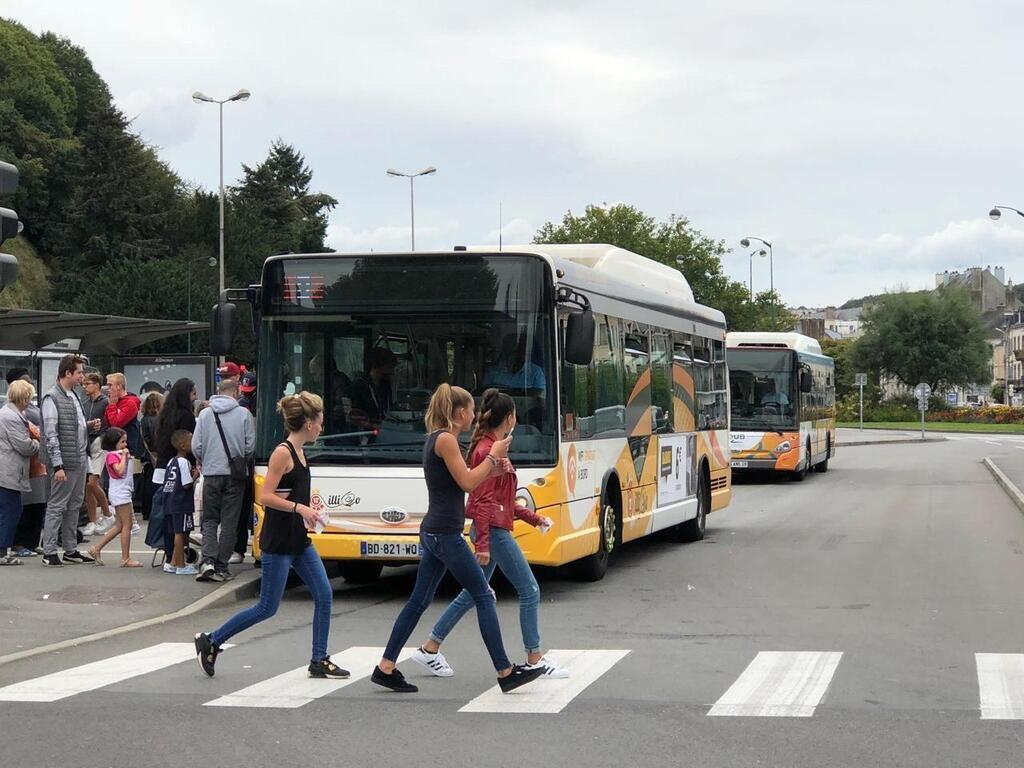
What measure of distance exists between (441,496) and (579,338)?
12.7 ft

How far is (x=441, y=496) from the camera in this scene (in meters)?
8.15

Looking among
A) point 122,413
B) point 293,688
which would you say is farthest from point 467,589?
point 122,413

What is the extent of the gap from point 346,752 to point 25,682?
9.11 ft

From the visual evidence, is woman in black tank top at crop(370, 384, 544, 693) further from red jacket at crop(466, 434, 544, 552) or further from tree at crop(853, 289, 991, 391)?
tree at crop(853, 289, 991, 391)

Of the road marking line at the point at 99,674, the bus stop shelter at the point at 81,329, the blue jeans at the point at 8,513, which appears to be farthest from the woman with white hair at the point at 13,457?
the bus stop shelter at the point at 81,329

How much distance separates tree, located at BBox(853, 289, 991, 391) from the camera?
9950cm

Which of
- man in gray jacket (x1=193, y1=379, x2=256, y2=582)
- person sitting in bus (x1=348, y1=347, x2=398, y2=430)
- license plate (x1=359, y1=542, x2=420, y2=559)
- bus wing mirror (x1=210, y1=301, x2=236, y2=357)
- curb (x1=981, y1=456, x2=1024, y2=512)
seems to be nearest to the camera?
license plate (x1=359, y1=542, x2=420, y2=559)

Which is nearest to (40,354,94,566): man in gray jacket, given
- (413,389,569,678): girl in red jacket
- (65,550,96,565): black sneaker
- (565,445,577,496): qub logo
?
(65,550,96,565): black sneaker

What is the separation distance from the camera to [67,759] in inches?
260

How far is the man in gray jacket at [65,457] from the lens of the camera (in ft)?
45.9

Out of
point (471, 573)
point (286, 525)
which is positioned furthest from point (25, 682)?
point (471, 573)

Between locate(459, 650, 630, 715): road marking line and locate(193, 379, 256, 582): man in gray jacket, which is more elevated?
locate(193, 379, 256, 582): man in gray jacket

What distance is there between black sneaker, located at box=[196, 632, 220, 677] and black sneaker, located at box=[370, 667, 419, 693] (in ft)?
3.44

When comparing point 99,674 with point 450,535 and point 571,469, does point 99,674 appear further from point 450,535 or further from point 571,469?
point 571,469
